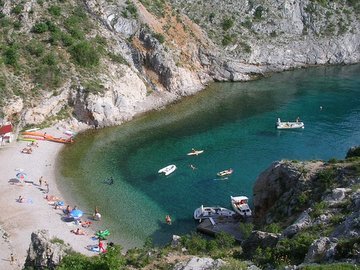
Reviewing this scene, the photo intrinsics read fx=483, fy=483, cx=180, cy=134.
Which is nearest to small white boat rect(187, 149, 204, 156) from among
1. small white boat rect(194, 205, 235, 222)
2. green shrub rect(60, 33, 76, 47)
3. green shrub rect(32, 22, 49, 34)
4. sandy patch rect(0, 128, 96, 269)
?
small white boat rect(194, 205, 235, 222)

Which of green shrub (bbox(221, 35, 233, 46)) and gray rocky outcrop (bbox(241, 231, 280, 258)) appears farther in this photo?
green shrub (bbox(221, 35, 233, 46))

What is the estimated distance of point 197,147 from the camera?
206 ft

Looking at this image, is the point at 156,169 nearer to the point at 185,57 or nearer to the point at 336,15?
the point at 185,57

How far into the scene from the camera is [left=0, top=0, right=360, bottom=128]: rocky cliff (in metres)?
68.8

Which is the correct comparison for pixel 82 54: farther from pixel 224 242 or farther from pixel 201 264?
pixel 201 264

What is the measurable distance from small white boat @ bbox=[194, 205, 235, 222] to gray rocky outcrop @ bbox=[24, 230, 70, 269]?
17.4 meters

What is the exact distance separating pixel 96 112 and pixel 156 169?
55.6 ft

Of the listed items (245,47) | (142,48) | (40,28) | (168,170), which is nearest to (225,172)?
(168,170)

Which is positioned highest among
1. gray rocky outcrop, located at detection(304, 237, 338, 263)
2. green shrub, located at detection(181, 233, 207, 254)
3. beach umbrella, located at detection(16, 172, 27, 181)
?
gray rocky outcrop, located at detection(304, 237, 338, 263)

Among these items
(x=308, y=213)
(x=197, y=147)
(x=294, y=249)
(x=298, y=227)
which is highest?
(x=294, y=249)

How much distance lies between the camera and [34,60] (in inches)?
2776

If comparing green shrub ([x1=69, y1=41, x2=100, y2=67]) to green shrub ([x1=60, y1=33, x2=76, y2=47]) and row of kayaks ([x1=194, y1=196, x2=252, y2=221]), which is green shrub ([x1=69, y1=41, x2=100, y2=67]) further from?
row of kayaks ([x1=194, y1=196, x2=252, y2=221])

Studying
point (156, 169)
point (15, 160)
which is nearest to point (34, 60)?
point (15, 160)

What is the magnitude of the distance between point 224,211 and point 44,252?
69.1 feet
